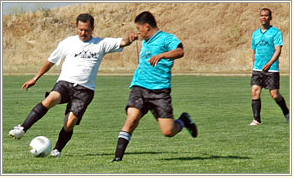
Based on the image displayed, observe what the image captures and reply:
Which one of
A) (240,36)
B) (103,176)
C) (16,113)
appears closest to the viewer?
(103,176)

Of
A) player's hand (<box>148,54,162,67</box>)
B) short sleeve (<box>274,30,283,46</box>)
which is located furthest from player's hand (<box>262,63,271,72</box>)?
player's hand (<box>148,54,162,67</box>)

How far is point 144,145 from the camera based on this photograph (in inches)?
439

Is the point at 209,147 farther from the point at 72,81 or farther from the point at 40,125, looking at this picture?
the point at 40,125

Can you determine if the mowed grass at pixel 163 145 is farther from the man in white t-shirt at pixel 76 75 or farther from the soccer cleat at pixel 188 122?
the man in white t-shirt at pixel 76 75

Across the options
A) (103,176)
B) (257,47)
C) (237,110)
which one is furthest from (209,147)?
(237,110)

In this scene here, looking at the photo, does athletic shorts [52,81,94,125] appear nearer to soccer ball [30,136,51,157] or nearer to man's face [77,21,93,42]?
soccer ball [30,136,51,157]

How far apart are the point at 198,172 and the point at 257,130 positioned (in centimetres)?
511

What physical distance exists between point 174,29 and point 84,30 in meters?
58.2

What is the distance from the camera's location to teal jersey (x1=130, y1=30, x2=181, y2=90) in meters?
9.38

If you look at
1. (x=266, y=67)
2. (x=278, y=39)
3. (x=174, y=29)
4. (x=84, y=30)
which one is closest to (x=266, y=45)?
(x=278, y=39)

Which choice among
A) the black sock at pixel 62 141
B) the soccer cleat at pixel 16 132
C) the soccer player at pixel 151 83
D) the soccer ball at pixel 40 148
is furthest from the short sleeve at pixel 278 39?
the soccer cleat at pixel 16 132

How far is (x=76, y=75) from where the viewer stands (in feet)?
32.2

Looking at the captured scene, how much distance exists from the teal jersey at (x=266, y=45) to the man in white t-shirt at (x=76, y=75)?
16.8ft

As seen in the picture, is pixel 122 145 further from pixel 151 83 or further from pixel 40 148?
pixel 40 148
